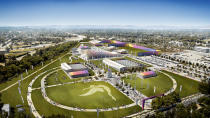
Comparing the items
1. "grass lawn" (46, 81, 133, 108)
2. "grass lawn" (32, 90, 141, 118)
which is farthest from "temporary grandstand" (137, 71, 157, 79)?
"grass lawn" (32, 90, 141, 118)

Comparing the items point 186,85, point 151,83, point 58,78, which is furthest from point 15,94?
point 186,85

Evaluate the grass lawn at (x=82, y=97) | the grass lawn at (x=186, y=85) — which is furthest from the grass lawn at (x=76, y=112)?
the grass lawn at (x=186, y=85)

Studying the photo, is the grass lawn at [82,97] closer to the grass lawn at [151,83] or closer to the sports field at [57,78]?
the sports field at [57,78]

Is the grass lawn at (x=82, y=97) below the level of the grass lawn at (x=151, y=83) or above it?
below

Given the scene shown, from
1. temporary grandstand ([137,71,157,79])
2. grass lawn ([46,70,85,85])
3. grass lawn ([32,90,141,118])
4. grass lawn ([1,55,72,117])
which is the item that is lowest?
grass lawn ([32,90,141,118])

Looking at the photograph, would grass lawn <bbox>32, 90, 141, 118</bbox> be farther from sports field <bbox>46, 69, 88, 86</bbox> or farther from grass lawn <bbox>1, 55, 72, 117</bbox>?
sports field <bbox>46, 69, 88, 86</bbox>

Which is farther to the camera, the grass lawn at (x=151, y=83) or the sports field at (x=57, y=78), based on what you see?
the sports field at (x=57, y=78)
